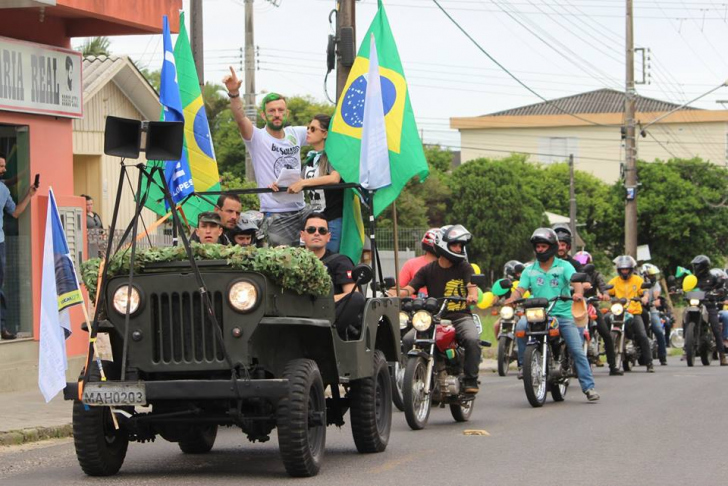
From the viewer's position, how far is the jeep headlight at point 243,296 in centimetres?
858

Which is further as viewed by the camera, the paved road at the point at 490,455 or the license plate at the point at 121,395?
the paved road at the point at 490,455

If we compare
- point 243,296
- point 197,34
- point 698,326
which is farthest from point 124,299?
point 698,326

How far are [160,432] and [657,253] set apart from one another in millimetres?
57124

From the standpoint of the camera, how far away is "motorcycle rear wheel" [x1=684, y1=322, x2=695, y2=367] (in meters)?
24.0

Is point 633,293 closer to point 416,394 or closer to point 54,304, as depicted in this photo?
point 416,394

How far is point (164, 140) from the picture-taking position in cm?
877

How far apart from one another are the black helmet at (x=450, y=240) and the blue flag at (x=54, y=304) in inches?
145

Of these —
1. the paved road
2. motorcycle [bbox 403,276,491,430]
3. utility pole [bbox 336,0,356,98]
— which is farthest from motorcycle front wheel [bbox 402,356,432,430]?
utility pole [bbox 336,0,356,98]

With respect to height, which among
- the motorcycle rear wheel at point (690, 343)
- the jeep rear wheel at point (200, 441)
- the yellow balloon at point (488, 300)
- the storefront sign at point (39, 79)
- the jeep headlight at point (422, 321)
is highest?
the storefront sign at point (39, 79)

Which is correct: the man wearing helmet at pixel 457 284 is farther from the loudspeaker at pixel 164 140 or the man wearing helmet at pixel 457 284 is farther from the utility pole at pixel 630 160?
the utility pole at pixel 630 160

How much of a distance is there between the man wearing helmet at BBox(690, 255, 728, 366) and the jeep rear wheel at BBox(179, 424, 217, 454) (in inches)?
617

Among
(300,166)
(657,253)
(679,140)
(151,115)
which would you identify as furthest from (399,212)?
(300,166)

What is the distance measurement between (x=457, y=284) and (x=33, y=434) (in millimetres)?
4285

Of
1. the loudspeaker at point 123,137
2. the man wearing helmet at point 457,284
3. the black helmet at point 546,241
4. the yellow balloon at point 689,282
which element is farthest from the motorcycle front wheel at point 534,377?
the yellow balloon at point 689,282
